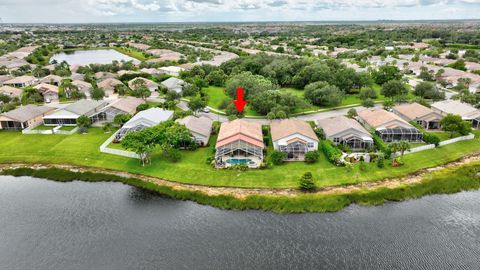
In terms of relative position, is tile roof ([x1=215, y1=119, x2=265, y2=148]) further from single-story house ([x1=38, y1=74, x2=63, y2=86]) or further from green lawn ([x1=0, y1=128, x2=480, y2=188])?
single-story house ([x1=38, y1=74, x2=63, y2=86])

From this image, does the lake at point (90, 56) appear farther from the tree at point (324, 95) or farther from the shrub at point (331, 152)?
the shrub at point (331, 152)

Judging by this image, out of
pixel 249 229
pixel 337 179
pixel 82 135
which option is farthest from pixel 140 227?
pixel 82 135

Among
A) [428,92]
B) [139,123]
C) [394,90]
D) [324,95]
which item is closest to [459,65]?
[428,92]

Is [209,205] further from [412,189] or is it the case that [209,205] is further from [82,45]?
[82,45]

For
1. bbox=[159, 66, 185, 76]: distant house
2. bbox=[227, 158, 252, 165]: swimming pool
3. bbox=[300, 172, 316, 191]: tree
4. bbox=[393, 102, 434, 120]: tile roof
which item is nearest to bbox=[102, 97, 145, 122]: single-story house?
bbox=[227, 158, 252, 165]: swimming pool

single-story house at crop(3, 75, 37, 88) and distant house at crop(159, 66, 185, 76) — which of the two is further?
distant house at crop(159, 66, 185, 76)

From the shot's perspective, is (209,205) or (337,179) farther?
(337,179)
